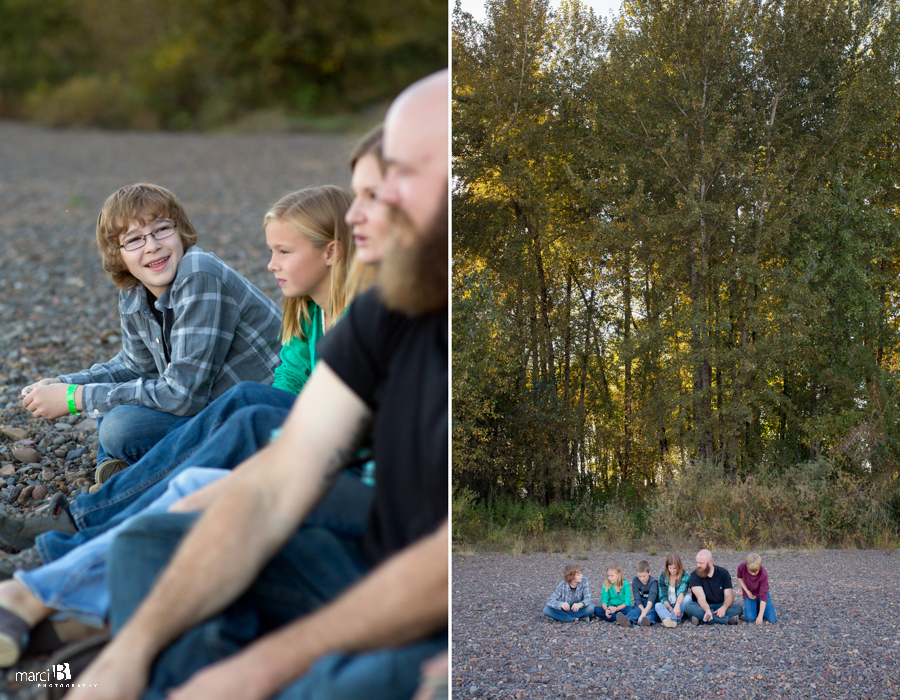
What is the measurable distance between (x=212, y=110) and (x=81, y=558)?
13.6m

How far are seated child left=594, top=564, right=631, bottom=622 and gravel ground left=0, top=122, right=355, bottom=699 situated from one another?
1.63 m

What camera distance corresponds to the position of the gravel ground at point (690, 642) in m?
2.48

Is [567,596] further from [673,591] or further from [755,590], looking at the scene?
[755,590]

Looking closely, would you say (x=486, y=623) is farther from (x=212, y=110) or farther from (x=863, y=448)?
(x=212, y=110)

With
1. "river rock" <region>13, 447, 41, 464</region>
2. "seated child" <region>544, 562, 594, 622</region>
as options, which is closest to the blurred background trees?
"seated child" <region>544, 562, 594, 622</region>

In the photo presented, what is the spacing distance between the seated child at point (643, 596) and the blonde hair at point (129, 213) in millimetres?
1754

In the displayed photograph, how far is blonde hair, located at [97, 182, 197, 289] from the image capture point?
166 centimetres

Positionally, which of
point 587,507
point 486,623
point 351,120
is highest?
point 351,120

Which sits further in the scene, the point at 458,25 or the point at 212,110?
the point at 212,110

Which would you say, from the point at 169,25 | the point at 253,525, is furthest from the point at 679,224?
the point at 169,25

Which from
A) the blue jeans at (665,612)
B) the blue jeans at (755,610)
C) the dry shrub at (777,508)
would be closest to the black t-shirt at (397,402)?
the dry shrub at (777,508)

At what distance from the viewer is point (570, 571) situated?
8.88 ft

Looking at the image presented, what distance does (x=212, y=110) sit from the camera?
13.5 meters
